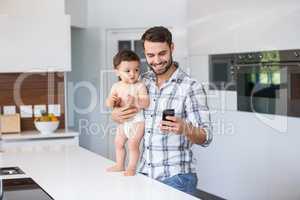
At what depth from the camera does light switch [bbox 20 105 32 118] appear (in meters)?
5.31

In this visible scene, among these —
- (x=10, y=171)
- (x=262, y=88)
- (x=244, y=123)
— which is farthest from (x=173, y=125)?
(x=244, y=123)

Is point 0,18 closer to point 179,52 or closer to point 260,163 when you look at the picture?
point 179,52

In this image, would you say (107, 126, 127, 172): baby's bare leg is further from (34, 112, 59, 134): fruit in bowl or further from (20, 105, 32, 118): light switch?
(20, 105, 32, 118): light switch

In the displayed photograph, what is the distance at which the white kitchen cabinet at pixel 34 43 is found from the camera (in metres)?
4.89

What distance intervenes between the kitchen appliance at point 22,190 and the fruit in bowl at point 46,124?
2481 mm

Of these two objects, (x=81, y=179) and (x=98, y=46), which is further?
(x=98, y=46)

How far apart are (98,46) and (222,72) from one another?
1.51 metres

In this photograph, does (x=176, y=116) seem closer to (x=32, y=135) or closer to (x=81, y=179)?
(x=81, y=179)

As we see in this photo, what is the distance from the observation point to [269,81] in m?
4.25

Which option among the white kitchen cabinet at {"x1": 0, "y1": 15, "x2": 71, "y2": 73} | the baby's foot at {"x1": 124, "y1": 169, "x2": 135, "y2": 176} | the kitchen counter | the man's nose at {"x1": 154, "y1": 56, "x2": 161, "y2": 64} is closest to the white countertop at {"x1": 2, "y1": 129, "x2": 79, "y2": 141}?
the kitchen counter

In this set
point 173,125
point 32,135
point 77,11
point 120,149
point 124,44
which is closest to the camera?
point 173,125

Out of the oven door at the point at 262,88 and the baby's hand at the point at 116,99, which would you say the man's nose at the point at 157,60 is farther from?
the oven door at the point at 262,88

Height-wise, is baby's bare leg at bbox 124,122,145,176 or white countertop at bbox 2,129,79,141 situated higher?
baby's bare leg at bbox 124,122,145,176

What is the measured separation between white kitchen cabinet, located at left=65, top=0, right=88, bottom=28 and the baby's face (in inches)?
128
